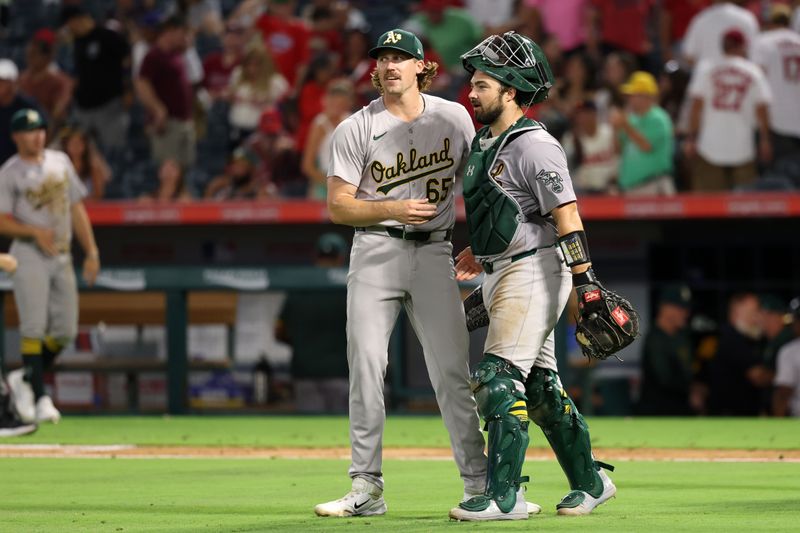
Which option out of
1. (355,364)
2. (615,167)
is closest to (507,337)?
(355,364)

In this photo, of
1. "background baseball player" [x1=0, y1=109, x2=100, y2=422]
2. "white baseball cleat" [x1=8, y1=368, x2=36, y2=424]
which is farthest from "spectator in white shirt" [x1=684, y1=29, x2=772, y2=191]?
"white baseball cleat" [x1=8, y1=368, x2=36, y2=424]

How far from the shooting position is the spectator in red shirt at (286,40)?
16.7 metres

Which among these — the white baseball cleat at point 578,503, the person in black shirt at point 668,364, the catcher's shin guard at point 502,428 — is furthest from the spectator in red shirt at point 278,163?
the catcher's shin guard at point 502,428

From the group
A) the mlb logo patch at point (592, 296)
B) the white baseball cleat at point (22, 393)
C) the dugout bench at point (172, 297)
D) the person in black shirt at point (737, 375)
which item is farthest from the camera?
the dugout bench at point (172, 297)

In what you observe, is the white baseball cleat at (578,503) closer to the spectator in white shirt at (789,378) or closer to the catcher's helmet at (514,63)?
the catcher's helmet at (514,63)

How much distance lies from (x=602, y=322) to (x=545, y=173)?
577 mm

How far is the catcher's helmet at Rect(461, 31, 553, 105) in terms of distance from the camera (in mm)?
5734

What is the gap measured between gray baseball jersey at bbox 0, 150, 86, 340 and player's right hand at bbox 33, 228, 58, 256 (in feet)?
0.17

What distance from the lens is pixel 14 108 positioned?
15578mm

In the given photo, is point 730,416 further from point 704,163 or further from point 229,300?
point 229,300

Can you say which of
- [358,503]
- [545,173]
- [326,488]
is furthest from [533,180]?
[326,488]

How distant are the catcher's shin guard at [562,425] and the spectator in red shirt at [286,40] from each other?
11.3 meters

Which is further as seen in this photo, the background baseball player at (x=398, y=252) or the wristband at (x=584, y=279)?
the background baseball player at (x=398, y=252)

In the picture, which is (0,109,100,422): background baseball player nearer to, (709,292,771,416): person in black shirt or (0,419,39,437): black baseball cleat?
(0,419,39,437): black baseball cleat
